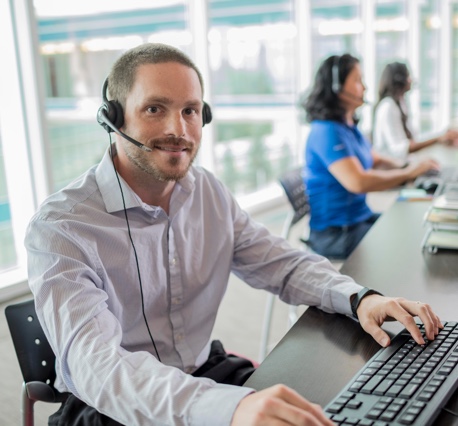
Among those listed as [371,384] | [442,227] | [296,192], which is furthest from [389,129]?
[371,384]

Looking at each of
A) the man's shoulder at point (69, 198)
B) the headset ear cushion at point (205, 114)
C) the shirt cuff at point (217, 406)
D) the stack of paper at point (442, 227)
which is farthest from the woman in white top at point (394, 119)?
the shirt cuff at point (217, 406)

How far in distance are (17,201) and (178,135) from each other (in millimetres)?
1374

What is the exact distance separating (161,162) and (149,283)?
26 centimetres

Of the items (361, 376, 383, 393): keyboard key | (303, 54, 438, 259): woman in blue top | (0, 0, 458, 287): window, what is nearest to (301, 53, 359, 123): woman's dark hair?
(303, 54, 438, 259): woman in blue top

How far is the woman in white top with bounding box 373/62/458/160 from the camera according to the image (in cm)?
389

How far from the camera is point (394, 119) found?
4.11m

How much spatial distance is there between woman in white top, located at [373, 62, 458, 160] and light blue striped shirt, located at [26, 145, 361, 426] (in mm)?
2622

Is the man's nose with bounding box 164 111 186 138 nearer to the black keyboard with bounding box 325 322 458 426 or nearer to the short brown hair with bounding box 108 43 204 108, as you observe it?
the short brown hair with bounding box 108 43 204 108

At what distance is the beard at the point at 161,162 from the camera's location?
51.4 inches

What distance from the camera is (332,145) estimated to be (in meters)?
2.53

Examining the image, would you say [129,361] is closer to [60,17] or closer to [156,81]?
[156,81]

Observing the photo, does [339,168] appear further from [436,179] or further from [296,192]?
[436,179]

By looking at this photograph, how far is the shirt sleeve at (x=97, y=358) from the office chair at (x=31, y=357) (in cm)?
21

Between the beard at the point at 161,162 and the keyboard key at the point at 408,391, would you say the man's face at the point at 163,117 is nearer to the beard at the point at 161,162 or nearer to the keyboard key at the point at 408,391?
the beard at the point at 161,162
